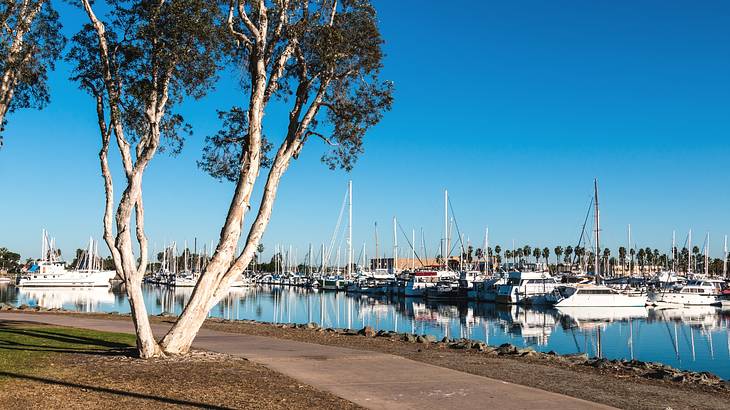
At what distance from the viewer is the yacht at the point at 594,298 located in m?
72.0

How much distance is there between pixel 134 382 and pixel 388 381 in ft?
16.8

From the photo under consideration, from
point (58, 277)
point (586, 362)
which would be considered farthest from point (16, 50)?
point (58, 277)

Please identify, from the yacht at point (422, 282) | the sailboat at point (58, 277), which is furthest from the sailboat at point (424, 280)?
the sailboat at point (58, 277)

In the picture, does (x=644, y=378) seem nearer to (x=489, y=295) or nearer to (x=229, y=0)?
(x=229, y=0)

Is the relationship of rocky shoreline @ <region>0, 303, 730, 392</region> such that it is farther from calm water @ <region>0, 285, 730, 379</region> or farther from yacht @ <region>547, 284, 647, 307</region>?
yacht @ <region>547, 284, 647, 307</region>

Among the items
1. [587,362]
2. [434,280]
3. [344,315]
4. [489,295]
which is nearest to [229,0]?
[587,362]

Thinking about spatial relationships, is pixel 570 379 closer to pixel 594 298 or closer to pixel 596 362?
pixel 596 362

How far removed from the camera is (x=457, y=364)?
1844cm

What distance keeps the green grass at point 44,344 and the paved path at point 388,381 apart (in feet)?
9.04

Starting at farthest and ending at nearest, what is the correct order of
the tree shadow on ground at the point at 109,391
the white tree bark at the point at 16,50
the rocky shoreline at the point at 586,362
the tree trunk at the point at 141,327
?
the white tree bark at the point at 16,50
the rocky shoreline at the point at 586,362
the tree trunk at the point at 141,327
the tree shadow on ground at the point at 109,391

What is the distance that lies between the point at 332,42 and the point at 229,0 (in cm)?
301

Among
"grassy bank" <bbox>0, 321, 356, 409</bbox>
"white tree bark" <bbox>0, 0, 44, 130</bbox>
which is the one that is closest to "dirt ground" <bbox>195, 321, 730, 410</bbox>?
"grassy bank" <bbox>0, 321, 356, 409</bbox>

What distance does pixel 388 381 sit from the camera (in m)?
14.7

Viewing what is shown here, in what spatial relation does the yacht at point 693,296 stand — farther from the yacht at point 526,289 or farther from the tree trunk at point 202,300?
the tree trunk at point 202,300
